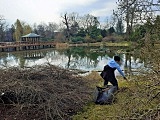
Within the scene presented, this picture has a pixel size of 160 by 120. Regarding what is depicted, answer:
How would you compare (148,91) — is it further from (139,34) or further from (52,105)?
(139,34)

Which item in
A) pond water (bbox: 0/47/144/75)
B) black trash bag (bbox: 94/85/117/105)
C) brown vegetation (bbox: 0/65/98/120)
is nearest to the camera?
brown vegetation (bbox: 0/65/98/120)

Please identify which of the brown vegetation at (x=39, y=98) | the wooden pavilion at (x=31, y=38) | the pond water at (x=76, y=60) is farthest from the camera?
the wooden pavilion at (x=31, y=38)

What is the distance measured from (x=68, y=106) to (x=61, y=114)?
1.52 feet

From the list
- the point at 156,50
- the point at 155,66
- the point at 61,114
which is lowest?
Result: the point at 61,114

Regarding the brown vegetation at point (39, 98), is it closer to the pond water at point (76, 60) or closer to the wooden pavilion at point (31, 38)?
the pond water at point (76, 60)

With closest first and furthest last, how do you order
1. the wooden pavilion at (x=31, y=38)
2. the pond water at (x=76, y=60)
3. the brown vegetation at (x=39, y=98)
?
the brown vegetation at (x=39, y=98)
the pond water at (x=76, y=60)
the wooden pavilion at (x=31, y=38)

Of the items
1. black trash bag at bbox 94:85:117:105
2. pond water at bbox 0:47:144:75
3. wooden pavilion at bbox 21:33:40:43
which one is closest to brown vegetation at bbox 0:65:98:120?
black trash bag at bbox 94:85:117:105

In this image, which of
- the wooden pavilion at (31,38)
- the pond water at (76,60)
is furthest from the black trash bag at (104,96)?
the wooden pavilion at (31,38)

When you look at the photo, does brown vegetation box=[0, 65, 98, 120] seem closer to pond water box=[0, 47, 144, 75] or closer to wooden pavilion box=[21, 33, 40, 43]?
pond water box=[0, 47, 144, 75]

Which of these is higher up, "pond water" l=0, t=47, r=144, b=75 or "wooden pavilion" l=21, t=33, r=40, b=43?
"wooden pavilion" l=21, t=33, r=40, b=43

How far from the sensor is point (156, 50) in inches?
164

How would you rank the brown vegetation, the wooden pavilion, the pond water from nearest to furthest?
the brown vegetation, the pond water, the wooden pavilion

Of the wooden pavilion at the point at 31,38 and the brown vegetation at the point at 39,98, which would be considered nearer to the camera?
the brown vegetation at the point at 39,98

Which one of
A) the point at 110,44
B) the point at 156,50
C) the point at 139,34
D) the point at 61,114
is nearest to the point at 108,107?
the point at 61,114
